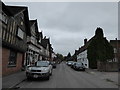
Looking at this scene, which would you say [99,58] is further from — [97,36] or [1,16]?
[1,16]

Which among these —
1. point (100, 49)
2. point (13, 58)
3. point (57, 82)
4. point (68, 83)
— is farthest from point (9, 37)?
point (100, 49)

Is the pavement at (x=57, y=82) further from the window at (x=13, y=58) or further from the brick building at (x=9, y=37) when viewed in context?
the window at (x=13, y=58)

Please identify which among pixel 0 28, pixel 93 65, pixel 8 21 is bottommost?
pixel 93 65

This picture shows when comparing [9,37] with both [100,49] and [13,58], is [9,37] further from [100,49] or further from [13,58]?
[100,49]

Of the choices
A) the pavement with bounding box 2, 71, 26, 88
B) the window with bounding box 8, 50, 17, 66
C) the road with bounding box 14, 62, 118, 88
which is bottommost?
the road with bounding box 14, 62, 118, 88

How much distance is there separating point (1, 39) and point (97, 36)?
21806 mm

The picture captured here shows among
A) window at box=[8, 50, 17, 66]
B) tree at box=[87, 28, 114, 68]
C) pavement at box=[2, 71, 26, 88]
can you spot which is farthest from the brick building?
tree at box=[87, 28, 114, 68]

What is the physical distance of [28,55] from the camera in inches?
1101

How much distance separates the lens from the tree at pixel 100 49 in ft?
97.6

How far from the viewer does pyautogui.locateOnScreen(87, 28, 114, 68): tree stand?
29.7 meters

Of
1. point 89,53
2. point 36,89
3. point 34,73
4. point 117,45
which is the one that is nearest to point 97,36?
point 89,53

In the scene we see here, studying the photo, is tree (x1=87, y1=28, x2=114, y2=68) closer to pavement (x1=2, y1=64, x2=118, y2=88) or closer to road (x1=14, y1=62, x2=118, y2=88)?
pavement (x1=2, y1=64, x2=118, y2=88)

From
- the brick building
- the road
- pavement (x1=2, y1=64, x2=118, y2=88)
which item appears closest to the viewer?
the road

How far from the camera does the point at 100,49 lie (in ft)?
99.7
